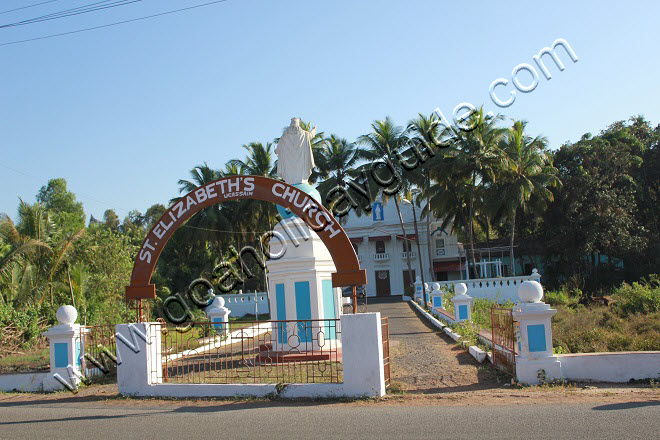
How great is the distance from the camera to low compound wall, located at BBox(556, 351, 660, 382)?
948cm

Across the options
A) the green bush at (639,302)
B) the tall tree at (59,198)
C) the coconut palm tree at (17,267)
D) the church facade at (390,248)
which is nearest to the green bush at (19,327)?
the coconut palm tree at (17,267)

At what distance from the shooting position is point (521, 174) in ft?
116

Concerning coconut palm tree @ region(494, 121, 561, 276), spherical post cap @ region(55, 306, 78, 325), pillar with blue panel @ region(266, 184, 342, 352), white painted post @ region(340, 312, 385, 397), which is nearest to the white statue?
pillar with blue panel @ region(266, 184, 342, 352)

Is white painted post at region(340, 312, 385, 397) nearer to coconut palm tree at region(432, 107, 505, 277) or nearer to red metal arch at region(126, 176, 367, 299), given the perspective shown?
red metal arch at region(126, 176, 367, 299)

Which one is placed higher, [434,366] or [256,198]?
[256,198]

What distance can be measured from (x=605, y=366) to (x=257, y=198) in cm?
660

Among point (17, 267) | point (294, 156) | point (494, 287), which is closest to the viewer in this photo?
point (294, 156)

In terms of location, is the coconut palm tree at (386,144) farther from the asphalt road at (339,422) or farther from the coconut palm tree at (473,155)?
the asphalt road at (339,422)

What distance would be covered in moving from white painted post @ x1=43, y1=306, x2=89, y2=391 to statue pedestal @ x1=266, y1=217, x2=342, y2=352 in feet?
15.2

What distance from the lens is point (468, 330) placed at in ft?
51.3

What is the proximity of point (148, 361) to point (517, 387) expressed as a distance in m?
6.35

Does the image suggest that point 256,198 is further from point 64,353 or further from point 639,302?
point 639,302

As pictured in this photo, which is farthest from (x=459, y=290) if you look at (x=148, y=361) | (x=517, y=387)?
(x=148, y=361)

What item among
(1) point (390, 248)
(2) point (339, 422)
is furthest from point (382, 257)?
(2) point (339, 422)
